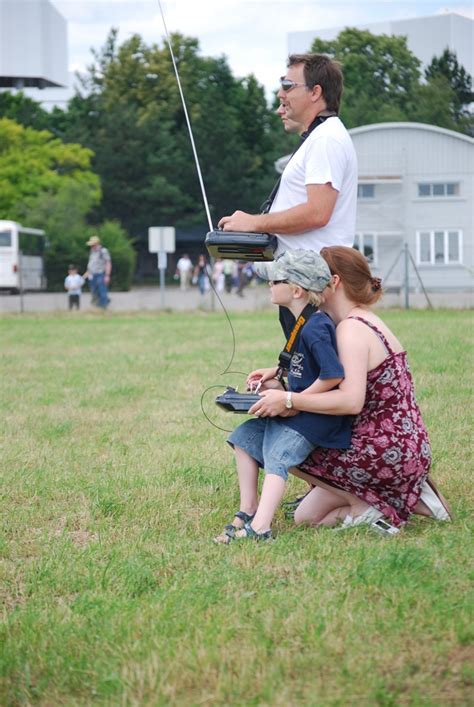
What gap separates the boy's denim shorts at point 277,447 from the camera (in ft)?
14.6

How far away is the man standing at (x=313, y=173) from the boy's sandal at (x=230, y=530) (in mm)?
1110

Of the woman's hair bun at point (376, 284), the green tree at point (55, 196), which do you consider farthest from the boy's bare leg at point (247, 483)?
the green tree at point (55, 196)

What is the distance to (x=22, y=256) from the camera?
42.3 metres

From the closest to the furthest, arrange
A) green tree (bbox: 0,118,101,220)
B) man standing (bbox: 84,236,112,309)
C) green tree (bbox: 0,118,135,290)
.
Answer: man standing (bbox: 84,236,112,309), green tree (bbox: 0,118,135,290), green tree (bbox: 0,118,101,220)

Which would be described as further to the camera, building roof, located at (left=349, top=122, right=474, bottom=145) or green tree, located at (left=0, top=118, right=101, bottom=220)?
green tree, located at (left=0, top=118, right=101, bottom=220)

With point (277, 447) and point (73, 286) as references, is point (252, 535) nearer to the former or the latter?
point (277, 447)

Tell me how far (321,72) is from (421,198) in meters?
33.0

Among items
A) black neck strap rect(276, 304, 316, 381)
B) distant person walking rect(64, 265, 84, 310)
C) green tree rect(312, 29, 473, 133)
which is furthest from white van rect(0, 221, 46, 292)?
black neck strap rect(276, 304, 316, 381)

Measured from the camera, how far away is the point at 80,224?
50844 mm

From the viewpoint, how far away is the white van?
1690 inches

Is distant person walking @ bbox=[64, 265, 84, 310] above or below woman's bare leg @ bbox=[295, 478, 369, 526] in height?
above

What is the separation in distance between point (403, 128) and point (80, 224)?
61.4 feet

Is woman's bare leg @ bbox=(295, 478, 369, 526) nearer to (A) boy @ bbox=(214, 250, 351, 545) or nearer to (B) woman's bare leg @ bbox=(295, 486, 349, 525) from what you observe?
(B) woman's bare leg @ bbox=(295, 486, 349, 525)

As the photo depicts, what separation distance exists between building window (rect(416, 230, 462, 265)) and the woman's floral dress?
32.6 m
